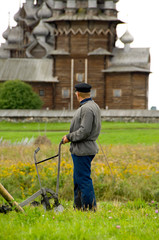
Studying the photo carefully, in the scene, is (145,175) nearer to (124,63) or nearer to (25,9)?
(124,63)

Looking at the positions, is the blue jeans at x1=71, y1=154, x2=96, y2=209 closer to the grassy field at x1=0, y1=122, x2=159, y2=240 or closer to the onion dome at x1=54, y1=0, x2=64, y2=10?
the grassy field at x1=0, y1=122, x2=159, y2=240

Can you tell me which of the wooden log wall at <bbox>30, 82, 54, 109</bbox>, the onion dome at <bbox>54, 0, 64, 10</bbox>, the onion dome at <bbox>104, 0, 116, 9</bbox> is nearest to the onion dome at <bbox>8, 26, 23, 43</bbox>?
the onion dome at <bbox>54, 0, 64, 10</bbox>

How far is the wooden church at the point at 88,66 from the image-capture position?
37312 mm

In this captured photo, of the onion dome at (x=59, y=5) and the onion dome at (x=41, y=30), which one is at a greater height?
the onion dome at (x=59, y=5)

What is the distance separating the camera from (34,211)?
4441 millimetres

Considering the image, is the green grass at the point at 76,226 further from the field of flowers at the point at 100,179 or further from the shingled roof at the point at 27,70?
the shingled roof at the point at 27,70

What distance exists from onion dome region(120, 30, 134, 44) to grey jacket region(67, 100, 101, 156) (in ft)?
117

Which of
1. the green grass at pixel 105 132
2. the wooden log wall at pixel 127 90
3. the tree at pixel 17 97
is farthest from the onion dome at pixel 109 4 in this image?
the green grass at pixel 105 132

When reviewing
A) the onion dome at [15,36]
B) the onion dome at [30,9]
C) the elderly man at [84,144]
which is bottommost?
the elderly man at [84,144]

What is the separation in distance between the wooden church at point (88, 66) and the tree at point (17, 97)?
4769 mm

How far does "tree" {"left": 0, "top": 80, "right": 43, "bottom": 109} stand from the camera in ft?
106

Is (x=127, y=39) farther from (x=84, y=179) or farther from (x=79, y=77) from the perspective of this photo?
(x=84, y=179)

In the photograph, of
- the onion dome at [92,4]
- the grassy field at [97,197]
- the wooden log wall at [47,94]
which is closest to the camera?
the grassy field at [97,197]

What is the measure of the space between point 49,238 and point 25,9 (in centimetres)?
4775
